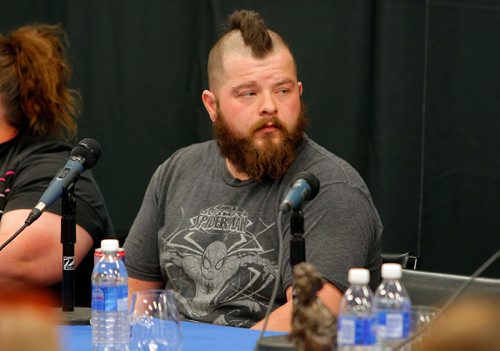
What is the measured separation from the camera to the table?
226 cm

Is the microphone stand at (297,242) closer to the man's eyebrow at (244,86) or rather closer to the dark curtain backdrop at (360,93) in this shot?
the man's eyebrow at (244,86)

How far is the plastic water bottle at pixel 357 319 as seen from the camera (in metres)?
1.64

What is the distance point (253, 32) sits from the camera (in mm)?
3229

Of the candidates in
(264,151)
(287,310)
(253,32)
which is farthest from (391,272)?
(253,32)

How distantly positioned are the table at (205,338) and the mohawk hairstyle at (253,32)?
1.03 metres

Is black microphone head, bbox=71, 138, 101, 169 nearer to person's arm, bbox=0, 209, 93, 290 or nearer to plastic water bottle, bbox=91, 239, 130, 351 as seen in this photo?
plastic water bottle, bbox=91, 239, 130, 351

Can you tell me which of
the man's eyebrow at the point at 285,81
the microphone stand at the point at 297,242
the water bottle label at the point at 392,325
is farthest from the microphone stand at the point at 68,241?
the water bottle label at the point at 392,325

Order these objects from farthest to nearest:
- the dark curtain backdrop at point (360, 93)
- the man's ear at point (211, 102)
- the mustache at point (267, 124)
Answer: the dark curtain backdrop at point (360, 93)
the man's ear at point (211, 102)
the mustache at point (267, 124)

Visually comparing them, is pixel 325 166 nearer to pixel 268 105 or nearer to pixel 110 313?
pixel 268 105

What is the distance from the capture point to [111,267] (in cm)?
234

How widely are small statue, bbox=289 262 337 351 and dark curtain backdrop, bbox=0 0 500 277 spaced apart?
100 inches

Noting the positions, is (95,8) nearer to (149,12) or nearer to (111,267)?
(149,12)

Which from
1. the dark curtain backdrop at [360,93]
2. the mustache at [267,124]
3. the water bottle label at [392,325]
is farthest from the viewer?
the dark curtain backdrop at [360,93]

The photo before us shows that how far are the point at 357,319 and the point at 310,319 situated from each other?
166 millimetres
